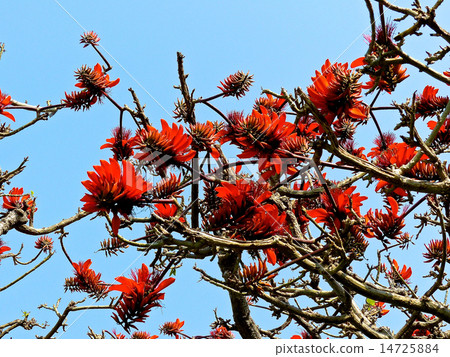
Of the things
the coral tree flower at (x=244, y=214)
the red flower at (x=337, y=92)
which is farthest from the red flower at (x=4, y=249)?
the red flower at (x=337, y=92)

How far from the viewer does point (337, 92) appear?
1.49 m

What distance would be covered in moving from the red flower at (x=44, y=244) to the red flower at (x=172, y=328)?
1.00 m

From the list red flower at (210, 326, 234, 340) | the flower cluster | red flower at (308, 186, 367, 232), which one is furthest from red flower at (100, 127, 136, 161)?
red flower at (210, 326, 234, 340)

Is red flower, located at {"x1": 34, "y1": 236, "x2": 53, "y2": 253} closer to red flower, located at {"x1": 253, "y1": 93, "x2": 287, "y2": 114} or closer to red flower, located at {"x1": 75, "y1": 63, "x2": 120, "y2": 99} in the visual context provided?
red flower, located at {"x1": 75, "y1": 63, "x2": 120, "y2": 99}

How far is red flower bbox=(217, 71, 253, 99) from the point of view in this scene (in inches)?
94.2

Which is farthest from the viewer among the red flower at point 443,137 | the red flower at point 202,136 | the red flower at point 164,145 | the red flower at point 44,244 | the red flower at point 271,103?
the red flower at point 44,244

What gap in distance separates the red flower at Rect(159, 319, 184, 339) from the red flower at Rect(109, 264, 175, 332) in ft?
3.75

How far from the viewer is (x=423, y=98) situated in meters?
2.04

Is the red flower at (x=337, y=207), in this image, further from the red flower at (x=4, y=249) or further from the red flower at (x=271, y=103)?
the red flower at (x=4, y=249)

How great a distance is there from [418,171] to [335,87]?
2.10 ft

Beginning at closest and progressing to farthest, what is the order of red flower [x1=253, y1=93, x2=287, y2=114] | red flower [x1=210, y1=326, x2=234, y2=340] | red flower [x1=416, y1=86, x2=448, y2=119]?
red flower [x1=416, y1=86, x2=448, y2=119] → red flower [x1=253, y1=93, x2=287, y2=114] → red flower [x1=210, y1=326, x2=234, y2=340]

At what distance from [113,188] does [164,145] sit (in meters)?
0.24

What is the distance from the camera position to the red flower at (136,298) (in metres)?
1.48

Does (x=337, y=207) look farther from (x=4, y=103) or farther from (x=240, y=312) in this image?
(x=4, y=103)
